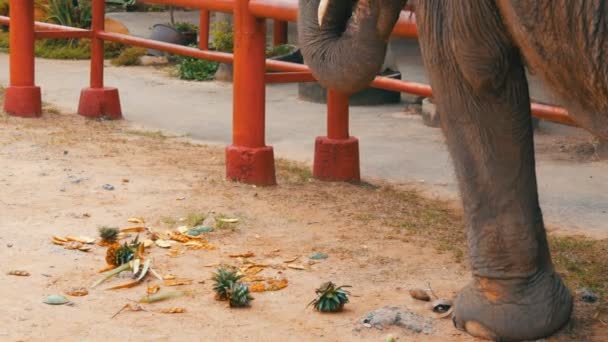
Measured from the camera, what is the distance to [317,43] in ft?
15.8

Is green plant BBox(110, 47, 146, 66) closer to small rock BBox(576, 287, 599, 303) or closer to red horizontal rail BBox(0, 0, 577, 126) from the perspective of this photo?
red horizontal rail BBox(0, 0, 577, 126)

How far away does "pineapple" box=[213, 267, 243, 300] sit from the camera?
4695 millimetres

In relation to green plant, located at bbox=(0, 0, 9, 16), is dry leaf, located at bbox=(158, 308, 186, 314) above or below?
below

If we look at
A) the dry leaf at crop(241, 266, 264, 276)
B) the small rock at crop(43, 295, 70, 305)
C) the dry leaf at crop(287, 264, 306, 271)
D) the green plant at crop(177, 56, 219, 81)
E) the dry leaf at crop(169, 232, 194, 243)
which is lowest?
the small rock at crop(43, 295, 70, 305)

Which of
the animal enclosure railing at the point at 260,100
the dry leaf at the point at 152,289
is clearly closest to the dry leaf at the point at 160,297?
the dry leaf at the point at 152,289

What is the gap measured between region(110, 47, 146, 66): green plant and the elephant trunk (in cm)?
792

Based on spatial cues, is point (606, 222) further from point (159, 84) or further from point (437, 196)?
point (159, 84)

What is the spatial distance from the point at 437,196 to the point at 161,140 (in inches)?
86.3

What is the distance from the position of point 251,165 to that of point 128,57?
20.1ft

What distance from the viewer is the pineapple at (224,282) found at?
4695mm

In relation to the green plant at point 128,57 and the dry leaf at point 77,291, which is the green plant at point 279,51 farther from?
the dry leaf at point 77,291

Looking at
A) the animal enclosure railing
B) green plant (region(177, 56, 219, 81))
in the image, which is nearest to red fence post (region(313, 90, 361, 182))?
the animal enclosure railing

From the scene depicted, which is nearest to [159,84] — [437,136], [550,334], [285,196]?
[437,136]

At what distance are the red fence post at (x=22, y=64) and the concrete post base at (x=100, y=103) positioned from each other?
33 centimetres
